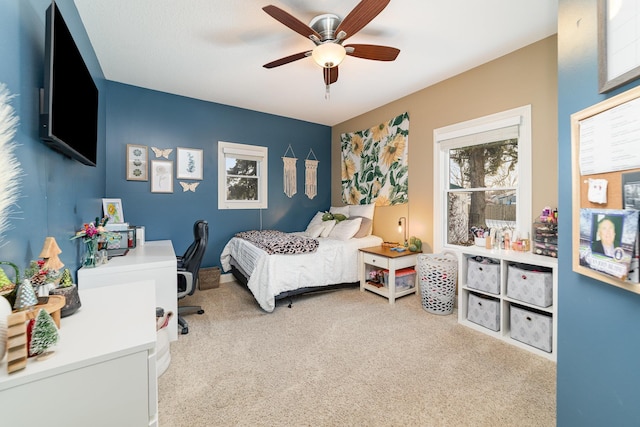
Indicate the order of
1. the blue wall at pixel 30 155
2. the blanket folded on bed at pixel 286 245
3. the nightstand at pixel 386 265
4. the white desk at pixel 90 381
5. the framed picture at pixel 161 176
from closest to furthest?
1. the white desk at pixel 90 381
2. the blue wall at pixel 30 155
3. the blanket folded on bed at pixel 286 245
4. the nightstand at pixel 386 265
5. the framed picture at pixel 161 176

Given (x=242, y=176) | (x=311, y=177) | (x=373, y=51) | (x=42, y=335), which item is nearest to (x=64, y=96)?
(x=42, y=335)

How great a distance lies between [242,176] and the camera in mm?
4297

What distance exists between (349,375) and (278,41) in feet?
9.32

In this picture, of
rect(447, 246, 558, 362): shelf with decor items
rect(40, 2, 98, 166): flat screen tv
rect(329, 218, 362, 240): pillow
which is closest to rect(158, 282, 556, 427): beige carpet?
rect(447, 246, 558, 362): shelf with decor items

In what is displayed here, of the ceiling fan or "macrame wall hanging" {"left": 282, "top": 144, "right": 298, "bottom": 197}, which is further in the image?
"macrame wall hanging" {"left": 282, "top": 144, "right": 298, "bottom": 197}

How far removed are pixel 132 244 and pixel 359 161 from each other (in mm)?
3366

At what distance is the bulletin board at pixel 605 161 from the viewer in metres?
0.78

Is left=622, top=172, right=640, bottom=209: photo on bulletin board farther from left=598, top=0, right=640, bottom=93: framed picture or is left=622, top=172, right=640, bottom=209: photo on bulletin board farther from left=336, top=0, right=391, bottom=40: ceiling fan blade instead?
left=336, top=0, right=391, bottom=40: ceiling fan blade

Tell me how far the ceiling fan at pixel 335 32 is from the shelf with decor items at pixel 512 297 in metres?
2.06

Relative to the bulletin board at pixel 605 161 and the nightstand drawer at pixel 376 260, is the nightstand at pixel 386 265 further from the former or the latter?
the bulletin board at pixel 605 161

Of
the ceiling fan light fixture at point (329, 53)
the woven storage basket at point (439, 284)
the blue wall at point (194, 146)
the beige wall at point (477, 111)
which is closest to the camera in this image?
the ceiling fan light fixture at point (329, 53)

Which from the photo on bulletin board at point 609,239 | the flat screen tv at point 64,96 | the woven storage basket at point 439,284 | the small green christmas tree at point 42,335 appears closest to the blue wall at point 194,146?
the flat screen tv at point 64,96

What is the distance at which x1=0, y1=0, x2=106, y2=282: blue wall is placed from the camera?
102 cm

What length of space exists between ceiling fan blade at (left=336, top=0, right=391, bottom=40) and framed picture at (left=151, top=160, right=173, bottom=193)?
288 centimetres
